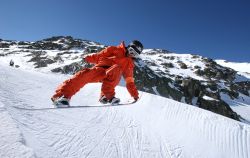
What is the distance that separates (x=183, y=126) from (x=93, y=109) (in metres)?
1.46

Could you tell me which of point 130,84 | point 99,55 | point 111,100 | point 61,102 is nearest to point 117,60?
point 99,55

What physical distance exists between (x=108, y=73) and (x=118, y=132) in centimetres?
218

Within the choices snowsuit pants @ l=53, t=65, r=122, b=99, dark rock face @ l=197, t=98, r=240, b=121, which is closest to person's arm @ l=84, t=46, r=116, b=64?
snowsuit pants @ l=53, t=65, r=122, b=99

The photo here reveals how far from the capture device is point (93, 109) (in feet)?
16.1

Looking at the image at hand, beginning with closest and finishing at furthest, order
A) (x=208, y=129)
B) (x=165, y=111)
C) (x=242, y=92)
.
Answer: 1. (x=208, y=129)
2. (x=165, y=111)
3. (x=242, y=92)

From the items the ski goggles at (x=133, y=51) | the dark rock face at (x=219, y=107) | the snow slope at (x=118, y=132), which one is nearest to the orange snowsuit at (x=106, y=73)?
the ski goggles at (x=133, y=51)

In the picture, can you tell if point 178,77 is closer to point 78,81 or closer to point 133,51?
point 133,51

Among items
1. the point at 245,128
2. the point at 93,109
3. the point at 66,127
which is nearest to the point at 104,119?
the point at 93,109

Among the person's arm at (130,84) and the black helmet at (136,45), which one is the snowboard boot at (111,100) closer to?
the person's arm at (130,84)

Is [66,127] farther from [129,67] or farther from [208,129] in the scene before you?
[129,67]

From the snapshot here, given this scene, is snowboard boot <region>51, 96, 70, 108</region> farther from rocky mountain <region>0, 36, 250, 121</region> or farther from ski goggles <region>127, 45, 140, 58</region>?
rocky mountain <region>0, 36, 250, 121</region>

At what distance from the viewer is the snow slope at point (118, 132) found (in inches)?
112

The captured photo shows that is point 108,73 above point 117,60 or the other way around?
the other way around

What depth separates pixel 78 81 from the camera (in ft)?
18.1
